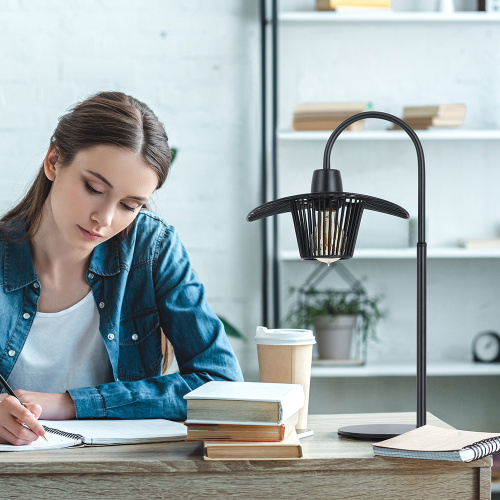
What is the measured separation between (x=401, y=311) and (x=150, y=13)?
1.46 meters

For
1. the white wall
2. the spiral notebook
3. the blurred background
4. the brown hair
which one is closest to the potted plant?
the blurred background

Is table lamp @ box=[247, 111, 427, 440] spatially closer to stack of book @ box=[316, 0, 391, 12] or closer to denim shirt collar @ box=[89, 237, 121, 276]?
denim shirt collar @ box=[89, 237, 121, 276]

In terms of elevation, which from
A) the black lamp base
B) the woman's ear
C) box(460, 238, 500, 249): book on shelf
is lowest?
the black lamp base

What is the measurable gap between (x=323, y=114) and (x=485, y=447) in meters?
1.67

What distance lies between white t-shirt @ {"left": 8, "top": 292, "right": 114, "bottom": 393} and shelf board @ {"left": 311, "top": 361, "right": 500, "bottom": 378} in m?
1.10

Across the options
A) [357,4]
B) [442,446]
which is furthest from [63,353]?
[357,4]

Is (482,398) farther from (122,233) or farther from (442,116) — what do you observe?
(122,233)

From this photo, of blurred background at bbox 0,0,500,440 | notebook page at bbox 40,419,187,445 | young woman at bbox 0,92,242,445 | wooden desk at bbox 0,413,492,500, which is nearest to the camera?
wooden desk at bbox 0,413,492,500

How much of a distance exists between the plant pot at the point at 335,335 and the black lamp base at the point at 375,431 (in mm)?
1287

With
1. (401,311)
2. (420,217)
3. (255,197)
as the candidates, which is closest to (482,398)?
(401,311)

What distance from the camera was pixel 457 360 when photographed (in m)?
2.59

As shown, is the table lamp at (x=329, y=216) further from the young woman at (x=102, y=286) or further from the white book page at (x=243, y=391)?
the young woman at (x=102, y=286)

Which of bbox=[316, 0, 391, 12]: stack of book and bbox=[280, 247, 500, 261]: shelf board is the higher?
bbox=[316, 0, 391, 12]: stack of book

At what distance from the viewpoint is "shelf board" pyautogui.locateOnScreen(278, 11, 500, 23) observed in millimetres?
2402
